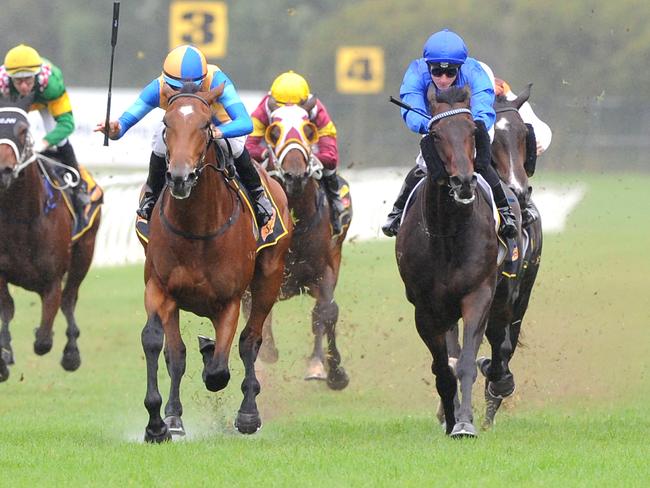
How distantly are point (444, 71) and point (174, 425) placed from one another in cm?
260

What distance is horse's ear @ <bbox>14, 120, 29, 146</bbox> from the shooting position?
35.5 feet

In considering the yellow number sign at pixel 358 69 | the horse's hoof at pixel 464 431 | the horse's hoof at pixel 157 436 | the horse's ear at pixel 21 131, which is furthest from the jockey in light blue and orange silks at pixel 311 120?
the yellow number sign at pixel 358 69

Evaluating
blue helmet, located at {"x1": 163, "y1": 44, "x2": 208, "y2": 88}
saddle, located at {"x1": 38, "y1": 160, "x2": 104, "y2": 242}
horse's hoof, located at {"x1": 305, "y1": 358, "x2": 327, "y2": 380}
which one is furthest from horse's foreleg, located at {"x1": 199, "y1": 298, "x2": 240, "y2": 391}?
horse's hoof, located at {"x1": 305, "y1": 358, "x2": 327, "y2": 380}

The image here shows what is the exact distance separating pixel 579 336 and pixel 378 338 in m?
1.97

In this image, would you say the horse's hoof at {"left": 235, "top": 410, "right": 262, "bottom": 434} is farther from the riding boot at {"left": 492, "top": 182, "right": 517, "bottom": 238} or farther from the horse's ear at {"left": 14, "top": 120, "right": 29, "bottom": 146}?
the horse's ear at {"left": 14, "top": 120, "right": 29, "bottom": 146}

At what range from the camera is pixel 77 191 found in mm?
12375

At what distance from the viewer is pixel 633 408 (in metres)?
10.9

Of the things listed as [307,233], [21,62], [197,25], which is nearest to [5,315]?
[21,62]

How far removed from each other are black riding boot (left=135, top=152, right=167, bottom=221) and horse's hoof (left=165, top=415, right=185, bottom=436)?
120 centimetres

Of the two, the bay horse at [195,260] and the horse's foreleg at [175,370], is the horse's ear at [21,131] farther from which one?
the horse's foreleg at [175,370]

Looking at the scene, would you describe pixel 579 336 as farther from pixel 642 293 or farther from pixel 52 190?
pixel 52 190

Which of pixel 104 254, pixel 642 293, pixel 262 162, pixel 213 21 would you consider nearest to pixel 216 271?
pixel 262 162

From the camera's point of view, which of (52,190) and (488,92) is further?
(52,190)

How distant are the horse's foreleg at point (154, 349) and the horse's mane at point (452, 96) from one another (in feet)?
6.38
